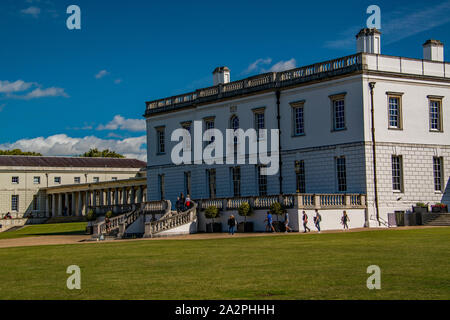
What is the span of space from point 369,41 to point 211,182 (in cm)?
1778

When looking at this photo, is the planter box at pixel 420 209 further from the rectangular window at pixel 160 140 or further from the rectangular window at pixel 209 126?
the rectangular window at pixel 160 140

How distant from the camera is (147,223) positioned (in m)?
41.5

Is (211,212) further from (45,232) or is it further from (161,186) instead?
(45,232)

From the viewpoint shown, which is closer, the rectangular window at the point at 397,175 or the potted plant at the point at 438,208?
the potted plant at the point at 438,208

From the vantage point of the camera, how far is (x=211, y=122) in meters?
54.1

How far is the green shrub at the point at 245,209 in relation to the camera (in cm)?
4219

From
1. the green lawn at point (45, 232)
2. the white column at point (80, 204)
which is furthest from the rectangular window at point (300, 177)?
the white column at point (80, 204)

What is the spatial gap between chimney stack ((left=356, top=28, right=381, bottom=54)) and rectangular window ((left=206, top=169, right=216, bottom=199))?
1636 centimetres

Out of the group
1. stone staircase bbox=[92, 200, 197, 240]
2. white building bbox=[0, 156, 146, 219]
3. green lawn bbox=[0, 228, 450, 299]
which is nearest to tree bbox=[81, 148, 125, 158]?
white building bbox=[0, 156, 146, 219]

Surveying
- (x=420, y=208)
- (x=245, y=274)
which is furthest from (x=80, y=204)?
(x=245, y=274)

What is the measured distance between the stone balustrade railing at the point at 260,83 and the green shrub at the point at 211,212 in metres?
10.3

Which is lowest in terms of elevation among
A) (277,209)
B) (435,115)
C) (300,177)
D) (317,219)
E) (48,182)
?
(317,219)

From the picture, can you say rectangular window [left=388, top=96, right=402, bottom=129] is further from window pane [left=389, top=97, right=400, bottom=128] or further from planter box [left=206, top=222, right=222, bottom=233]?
planter box [left=206, top=222, right=222, bottom=233]
